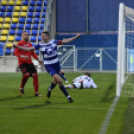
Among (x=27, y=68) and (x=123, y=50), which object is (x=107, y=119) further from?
(x=123, y=50)

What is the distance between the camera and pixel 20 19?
89.8ft

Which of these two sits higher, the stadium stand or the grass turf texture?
→ the stadium stand

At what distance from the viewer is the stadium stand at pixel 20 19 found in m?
26.5

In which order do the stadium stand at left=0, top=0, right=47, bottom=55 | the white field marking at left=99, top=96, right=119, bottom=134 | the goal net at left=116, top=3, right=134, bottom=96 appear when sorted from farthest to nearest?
the stadium stand at left=0, top=0, right=47, bottom=55 → the goal net at left=116, top=3, right=134, bottom=96 → the white field marking at left=99, top=96, right=119, bottom=134

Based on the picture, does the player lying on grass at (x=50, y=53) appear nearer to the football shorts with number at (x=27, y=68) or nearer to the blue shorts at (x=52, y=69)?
the blue shorts at (x=52, y=69)

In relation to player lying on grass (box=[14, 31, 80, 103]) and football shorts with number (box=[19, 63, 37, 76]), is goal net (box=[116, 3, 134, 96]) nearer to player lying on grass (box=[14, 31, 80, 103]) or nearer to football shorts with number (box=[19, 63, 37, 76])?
player lying on grass (box=[14, 31, 80, 103])

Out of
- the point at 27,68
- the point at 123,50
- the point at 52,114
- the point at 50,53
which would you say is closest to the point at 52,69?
the point at 50,53

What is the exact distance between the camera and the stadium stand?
26522 millimetres

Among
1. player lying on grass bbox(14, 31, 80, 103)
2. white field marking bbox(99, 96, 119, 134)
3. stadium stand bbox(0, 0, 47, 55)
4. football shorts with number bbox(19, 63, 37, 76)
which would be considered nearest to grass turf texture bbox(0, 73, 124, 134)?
white field marking bbox(99, 96, 119, 134)

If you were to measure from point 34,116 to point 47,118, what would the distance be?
0.32 meters

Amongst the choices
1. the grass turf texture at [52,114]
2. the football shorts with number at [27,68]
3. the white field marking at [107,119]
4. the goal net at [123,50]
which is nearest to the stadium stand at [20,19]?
the goal net at [123,50]

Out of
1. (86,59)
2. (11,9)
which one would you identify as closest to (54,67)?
(86,59)

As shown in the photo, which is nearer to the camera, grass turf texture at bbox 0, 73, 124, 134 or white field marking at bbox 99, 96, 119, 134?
white field marking at bbox 99, 96, 119, 134

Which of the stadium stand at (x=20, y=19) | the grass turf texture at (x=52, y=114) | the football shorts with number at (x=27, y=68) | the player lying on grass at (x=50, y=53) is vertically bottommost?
the grass turf texture at (x=52, y=114)
